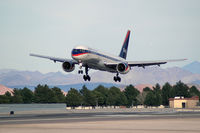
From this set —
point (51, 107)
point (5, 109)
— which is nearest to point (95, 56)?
point (5, 109)

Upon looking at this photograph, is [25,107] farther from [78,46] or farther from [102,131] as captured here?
[102,131]

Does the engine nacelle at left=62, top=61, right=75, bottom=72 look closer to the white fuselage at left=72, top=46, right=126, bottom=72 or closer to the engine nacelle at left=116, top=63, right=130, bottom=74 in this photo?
the white fuselage at left=72, top=46, right=126, bottom=72

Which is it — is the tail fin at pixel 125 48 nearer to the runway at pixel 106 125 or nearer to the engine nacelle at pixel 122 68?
the engine nacelle at pixel 122 68

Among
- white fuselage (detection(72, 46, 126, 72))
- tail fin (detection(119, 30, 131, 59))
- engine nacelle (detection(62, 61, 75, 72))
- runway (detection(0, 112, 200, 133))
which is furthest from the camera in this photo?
tail fin (detection(119, 30, 131, 59))

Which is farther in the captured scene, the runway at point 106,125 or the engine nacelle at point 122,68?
the engine nacelle at point 122,68

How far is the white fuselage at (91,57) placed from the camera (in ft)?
245

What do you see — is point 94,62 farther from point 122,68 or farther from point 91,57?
point 122,68

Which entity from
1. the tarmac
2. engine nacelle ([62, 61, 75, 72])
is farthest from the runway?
engine nacelle ([62, 61, 75, 72])

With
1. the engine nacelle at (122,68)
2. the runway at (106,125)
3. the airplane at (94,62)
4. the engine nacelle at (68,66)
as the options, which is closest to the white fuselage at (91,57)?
the airplane at (94,62)

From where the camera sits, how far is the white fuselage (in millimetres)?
74750

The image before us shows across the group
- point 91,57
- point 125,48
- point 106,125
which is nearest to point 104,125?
point 106,125

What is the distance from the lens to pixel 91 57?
3000 inches

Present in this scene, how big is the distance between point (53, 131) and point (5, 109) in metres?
74.1

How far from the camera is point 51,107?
5094 inches
